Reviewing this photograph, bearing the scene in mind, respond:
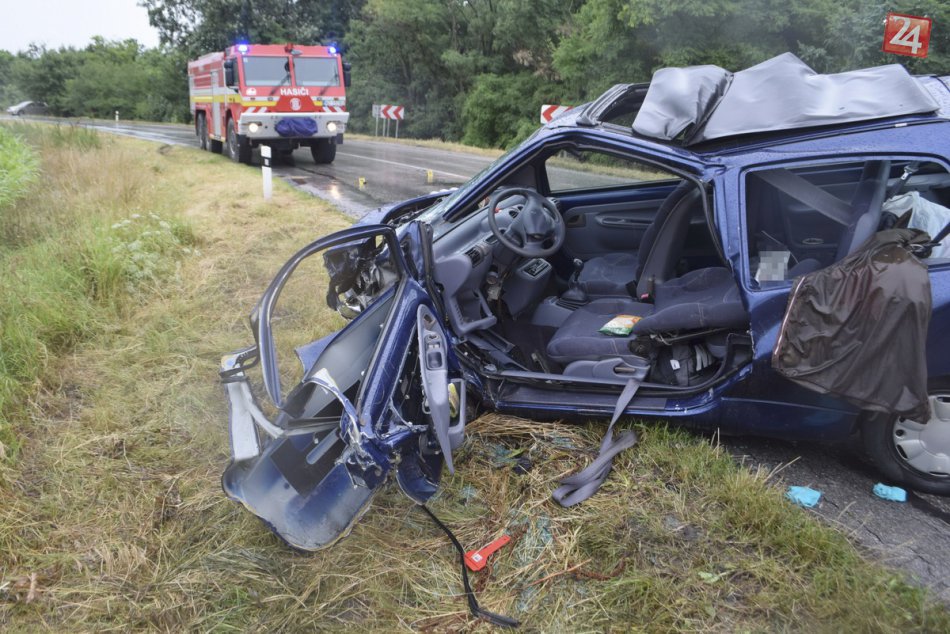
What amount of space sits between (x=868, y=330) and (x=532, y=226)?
1.77m

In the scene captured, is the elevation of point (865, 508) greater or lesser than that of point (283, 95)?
lesser

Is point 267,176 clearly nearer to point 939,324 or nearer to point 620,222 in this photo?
point 620,222

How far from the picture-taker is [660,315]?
3.12 m

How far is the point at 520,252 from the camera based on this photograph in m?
3.48

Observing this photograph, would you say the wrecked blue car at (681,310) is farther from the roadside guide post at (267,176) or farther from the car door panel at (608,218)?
the roadside guide post at (267,176)

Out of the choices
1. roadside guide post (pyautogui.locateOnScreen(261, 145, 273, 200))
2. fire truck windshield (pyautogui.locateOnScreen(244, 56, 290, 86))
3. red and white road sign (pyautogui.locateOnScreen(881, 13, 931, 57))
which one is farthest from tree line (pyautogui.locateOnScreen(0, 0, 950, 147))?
roadside guide post (pyautogui.locateOnScreen(261, 145, 273, 200))

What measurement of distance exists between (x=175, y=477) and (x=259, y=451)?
1139 millimetres

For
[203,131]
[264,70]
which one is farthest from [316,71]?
[203,131]

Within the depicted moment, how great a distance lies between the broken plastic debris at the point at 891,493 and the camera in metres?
2.74

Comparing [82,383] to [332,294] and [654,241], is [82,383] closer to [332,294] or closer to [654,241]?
[332,294]

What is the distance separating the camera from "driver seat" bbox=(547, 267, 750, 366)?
9.77 feet

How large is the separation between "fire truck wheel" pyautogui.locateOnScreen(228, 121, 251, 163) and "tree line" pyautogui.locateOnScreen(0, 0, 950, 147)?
4.58 metres

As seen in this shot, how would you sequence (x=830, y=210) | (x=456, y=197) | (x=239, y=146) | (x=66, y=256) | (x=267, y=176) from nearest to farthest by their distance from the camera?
1. (x=830, y=210)
2. (x=456, y=197)
3. (x=66, y=256)
4. (x=267, y=176)
5. (x=239, y=146)

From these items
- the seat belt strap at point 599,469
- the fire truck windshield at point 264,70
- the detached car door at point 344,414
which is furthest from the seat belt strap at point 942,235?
the fire truck windshield at point 264,70
